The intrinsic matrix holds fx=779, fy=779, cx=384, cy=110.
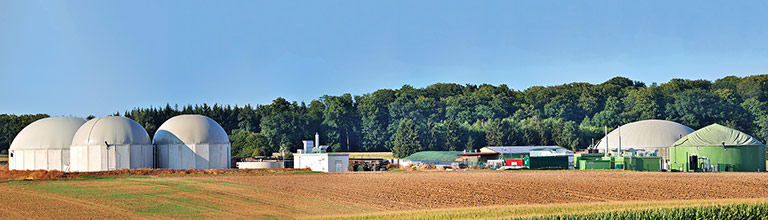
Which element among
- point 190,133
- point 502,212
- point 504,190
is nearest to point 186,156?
point 190,133

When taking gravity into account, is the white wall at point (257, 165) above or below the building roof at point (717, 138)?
below

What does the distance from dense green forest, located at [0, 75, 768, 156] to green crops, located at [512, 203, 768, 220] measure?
79396 mm

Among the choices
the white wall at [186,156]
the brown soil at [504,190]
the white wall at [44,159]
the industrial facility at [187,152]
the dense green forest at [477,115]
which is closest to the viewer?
the brown soil at [504,190]

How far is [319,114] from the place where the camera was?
13688 cm

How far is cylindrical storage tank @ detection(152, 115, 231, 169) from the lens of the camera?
67.2 m

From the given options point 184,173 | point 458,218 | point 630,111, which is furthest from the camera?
point 630,111

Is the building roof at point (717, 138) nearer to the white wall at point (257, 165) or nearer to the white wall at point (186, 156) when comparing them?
the white wall at point (257, 165)

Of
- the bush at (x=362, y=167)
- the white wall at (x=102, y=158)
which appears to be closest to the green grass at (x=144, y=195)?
the white wall at (x=102, y=158)

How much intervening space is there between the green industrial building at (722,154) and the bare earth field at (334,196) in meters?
20.2

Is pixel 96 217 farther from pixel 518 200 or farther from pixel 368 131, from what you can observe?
pixel 368 131

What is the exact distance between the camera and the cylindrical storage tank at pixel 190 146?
67188mm

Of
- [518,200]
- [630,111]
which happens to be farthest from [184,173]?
[630,111]

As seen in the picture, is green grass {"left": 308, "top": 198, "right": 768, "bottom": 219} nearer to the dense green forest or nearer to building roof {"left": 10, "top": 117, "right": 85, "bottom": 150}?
building roof {"left": 10, "top": 117, "right": 85, "bottom": 150}

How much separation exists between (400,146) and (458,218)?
9169 cm
